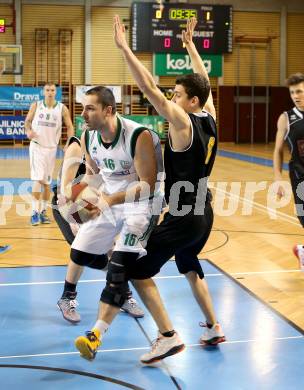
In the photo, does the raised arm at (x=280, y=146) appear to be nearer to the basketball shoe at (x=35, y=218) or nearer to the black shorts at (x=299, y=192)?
the black shorts at (x=299, y=192)

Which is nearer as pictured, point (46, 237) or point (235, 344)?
point (235, 344)

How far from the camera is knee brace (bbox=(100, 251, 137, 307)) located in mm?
4160

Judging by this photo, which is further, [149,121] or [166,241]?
[149,121]

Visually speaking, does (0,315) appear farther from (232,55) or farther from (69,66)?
(232,55)

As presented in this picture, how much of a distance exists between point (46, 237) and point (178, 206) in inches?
189

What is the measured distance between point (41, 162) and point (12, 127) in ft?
44.9

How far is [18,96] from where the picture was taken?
75.0 ft

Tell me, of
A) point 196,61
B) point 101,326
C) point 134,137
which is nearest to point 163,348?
point 101,326

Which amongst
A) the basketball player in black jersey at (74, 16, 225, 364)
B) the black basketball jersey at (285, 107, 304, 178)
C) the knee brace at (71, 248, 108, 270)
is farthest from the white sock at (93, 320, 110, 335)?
the black basketball jersey at (285, 107, 304, 178)

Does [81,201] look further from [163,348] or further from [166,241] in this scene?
[163,348]

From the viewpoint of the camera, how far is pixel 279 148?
248 inches

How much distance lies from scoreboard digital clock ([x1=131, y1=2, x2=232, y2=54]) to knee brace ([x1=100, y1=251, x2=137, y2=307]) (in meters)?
21.4

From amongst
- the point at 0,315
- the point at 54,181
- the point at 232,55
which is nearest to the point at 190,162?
the point at 0,315

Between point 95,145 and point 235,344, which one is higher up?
point 95,145
